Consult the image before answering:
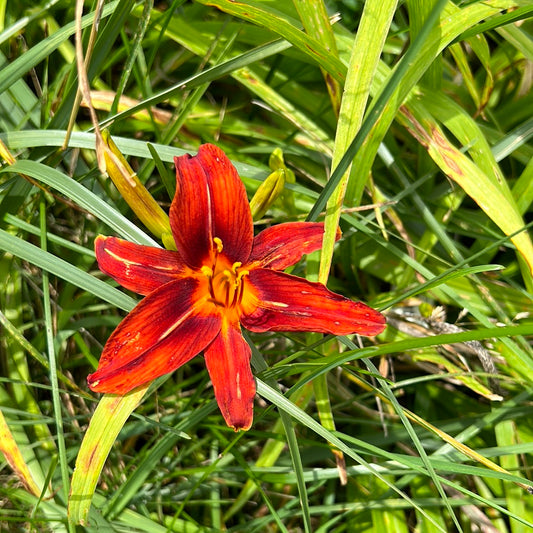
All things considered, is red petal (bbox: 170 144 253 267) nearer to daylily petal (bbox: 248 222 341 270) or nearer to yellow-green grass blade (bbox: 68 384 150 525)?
daylily petal (bbox: 248 222 341 270)

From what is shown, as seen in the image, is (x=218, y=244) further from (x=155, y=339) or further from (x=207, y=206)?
(x=155, y=339)

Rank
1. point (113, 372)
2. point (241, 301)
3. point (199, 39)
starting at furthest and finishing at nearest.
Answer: point (199, 39) → point (241, 301) → point (113, 372)

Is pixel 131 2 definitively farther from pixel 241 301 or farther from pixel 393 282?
pixel 393 282

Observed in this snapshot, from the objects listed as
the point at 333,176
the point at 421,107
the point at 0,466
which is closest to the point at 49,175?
the point at 333,176

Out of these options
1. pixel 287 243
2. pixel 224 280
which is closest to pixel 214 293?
pixel 224 280

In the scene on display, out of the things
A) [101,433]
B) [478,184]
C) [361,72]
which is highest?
[361,72]

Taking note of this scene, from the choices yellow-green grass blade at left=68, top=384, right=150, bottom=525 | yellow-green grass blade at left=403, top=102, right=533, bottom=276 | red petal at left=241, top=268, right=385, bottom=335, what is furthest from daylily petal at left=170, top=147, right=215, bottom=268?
yellow-green grass blade at left=403, top=102, right=533, bottom=276
